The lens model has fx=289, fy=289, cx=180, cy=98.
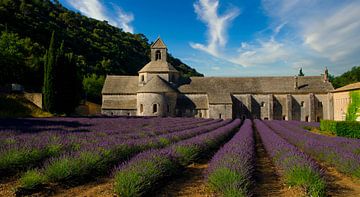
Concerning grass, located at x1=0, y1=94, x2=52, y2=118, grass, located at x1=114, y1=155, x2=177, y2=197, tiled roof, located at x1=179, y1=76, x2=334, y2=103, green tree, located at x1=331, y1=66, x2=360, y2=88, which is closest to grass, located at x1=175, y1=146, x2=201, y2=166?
grass, located at x1=114, y1=155, x2=177, y2=197

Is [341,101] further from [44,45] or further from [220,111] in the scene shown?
[44,45]

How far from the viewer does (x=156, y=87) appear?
33938 mm

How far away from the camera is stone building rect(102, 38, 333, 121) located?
116ft

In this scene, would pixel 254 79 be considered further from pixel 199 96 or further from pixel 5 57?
pixel 5 57

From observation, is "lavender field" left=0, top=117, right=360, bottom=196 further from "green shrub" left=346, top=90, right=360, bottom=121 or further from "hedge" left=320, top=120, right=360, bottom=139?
"green shrub" left=346, top=90, right=360, bottom=121

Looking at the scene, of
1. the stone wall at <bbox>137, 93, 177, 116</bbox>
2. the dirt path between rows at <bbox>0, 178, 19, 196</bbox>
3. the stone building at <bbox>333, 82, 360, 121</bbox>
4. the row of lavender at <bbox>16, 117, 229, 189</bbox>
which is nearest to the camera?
the dirt path between rows at <bbox>0, 178, 19, 196</bbox>

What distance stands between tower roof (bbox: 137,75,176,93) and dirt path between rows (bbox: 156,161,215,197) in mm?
27581

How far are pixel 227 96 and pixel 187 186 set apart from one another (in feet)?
104

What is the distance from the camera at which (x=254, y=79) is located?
4003cm

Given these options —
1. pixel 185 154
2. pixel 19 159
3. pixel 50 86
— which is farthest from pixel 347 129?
pixel 50 86

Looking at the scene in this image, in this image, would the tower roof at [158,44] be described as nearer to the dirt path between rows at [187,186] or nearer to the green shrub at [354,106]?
the green shrub at [354,106]

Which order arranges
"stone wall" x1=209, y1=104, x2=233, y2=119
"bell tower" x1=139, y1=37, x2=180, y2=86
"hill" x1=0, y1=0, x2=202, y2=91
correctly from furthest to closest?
"bell tower" x1=139, y1=37, x2=180, y2=86 → "stone wall" x1=209, y1=104, x2=233, y2=119 → "hill" x1=0, y1=0, x2=202, y2=91

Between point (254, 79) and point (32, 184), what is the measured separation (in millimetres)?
38198

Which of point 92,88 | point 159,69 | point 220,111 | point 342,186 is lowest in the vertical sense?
point 342,186
